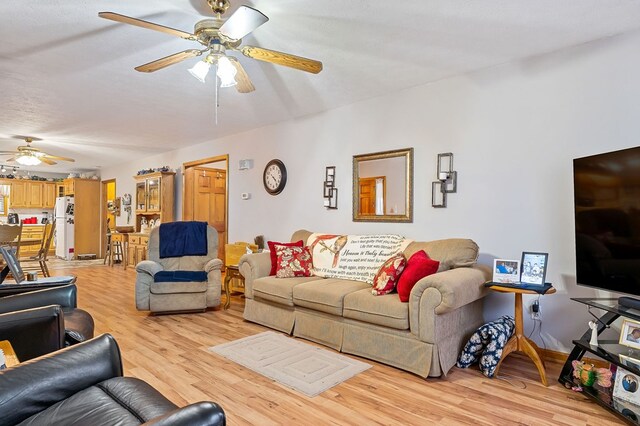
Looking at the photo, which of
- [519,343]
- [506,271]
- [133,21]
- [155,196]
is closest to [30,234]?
[155,196]

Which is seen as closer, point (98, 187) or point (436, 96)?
point (436, 96)

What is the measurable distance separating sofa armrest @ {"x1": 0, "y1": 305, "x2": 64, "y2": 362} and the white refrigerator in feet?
30.0

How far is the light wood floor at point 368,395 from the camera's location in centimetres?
206

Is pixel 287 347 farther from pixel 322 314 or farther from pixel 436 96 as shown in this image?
pixel 436 96

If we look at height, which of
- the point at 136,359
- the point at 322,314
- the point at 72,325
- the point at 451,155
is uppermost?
the point at 451,155

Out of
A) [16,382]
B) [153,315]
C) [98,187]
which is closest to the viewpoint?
[16,382]

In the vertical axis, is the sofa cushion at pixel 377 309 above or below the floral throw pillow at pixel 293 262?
below

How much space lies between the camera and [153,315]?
417cm

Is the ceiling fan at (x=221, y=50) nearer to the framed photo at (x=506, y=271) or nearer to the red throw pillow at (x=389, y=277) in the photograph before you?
the red throw pillow at (x=389, y=277)

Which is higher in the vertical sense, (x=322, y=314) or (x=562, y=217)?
(x=562, y=217)

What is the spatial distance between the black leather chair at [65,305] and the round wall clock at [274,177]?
2.90 metres

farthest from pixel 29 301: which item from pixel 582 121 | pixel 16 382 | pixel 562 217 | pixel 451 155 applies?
pixel 582 121

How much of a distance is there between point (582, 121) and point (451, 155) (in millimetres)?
1027

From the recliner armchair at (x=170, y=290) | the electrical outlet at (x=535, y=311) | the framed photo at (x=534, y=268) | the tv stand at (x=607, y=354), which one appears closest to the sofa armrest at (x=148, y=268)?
the recliner armchair at (x=170, y=290)
